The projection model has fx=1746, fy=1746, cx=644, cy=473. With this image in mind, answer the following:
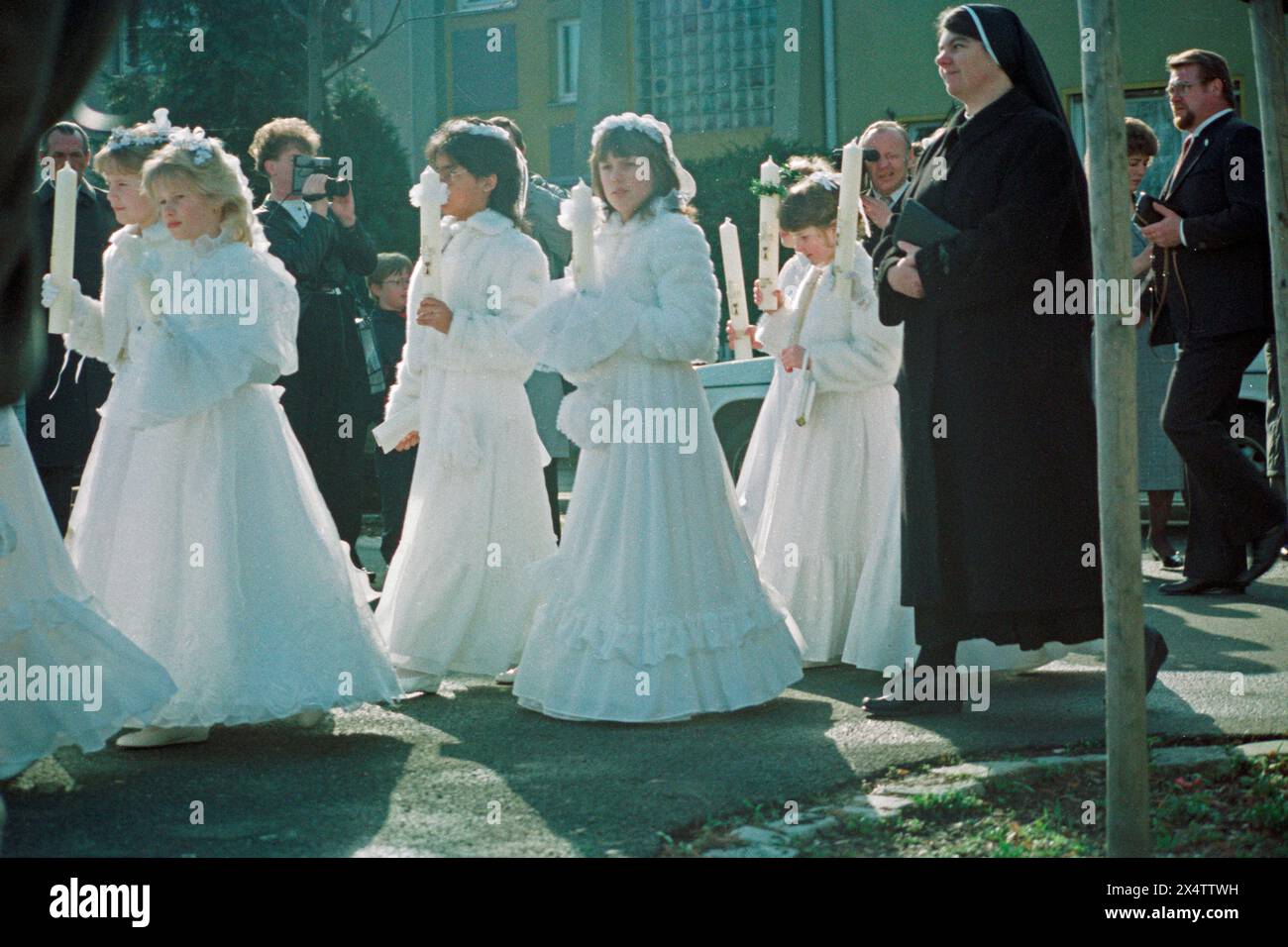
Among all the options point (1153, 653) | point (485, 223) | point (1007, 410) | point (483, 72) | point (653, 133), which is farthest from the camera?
point (483, 72)

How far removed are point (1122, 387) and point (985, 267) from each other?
1.96 metres

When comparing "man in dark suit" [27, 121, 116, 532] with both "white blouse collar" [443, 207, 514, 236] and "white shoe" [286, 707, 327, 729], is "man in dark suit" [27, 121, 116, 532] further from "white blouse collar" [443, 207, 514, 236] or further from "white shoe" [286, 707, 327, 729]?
"white shoe" [286, 707, 327, 729]

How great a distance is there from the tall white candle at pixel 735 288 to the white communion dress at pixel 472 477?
0.71 meters

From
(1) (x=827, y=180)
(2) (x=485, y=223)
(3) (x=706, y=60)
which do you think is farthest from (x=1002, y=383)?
(3) (x=706, y=60)

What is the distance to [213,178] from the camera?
5465 mm

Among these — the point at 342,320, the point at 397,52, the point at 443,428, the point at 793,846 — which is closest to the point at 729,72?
the point at 397,52

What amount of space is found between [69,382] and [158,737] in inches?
127

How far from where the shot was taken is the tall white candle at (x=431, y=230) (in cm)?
599

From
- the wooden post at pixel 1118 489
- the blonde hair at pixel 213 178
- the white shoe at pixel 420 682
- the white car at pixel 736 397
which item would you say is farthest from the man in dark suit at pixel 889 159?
the wooden post at pixel 1118 489

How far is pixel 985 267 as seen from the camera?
5.32 meters

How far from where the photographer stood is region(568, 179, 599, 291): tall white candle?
5.60m

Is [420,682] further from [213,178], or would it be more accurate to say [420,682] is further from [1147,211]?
[1147,211]
